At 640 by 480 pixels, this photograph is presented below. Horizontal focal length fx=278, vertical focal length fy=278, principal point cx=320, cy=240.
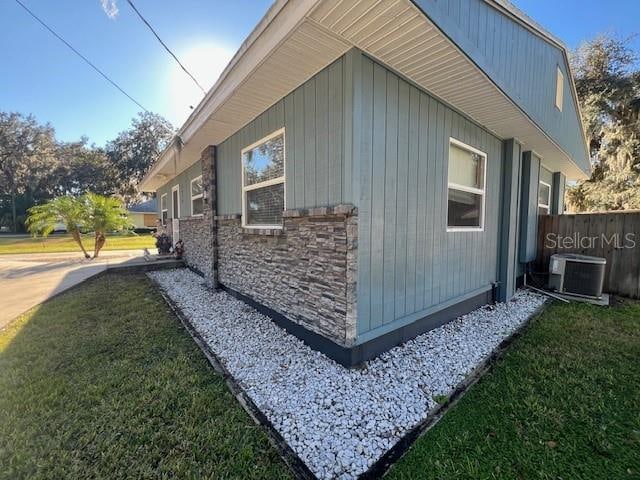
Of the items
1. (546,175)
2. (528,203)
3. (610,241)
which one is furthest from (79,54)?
(610,241)

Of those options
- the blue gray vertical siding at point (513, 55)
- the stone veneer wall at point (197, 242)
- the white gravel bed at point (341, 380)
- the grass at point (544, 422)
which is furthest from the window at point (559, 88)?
the stone veneer wall at point (197, 242)

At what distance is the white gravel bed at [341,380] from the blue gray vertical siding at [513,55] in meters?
3.18

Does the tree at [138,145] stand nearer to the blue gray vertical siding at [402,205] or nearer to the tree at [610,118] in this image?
the tree at [610,118]

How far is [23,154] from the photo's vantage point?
1300 inches

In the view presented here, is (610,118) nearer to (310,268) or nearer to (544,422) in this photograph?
(544,422)

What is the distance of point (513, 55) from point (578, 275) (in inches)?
170

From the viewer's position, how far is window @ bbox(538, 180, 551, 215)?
718 cm

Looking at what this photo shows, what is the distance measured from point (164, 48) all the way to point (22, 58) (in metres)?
2.66

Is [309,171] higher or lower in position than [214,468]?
higher

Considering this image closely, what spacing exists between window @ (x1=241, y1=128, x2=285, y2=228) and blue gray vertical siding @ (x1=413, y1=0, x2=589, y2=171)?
7.29 feet

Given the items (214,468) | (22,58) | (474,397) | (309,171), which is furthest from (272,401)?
(22,58)

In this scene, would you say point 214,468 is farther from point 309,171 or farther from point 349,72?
point 349,72

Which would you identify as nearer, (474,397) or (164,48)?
(474,397)

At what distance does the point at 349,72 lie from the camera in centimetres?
266
